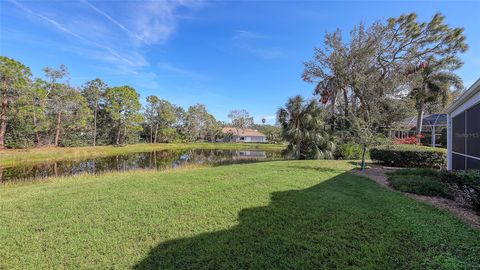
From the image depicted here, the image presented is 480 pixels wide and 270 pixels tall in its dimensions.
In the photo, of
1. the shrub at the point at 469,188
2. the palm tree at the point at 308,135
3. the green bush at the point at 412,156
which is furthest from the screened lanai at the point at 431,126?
the shrub at the point at 469,188

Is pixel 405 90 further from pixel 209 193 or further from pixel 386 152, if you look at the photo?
pixel 209 193

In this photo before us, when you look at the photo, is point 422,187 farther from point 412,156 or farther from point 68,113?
point 68,113

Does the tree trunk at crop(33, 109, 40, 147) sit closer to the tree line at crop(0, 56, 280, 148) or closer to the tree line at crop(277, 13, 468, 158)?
the tree line at crop(0, 56, 280, 148)

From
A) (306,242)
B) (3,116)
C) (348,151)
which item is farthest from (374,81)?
(3,116)

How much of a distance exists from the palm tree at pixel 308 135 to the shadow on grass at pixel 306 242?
9.32m

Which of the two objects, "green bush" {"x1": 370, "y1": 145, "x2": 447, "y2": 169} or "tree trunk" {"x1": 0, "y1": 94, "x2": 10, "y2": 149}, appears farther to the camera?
"tree trunk" {"x1": 0, "y1": 94, "x2": 10, "y2": 149}

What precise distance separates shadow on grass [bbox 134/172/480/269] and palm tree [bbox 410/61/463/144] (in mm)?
21030

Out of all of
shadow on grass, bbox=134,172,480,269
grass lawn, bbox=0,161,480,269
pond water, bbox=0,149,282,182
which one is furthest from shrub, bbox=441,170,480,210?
pond water, bbox=0,149,282,182

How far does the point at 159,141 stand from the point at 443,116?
43.4 metres

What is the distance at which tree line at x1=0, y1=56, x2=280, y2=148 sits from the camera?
2197 centimetres

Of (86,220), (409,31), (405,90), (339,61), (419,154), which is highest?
(409,31)

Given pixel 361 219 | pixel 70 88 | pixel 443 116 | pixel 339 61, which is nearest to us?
pixel 361 219

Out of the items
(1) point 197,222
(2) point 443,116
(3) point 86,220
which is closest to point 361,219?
(1) point 197,222

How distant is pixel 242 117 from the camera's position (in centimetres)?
6556
